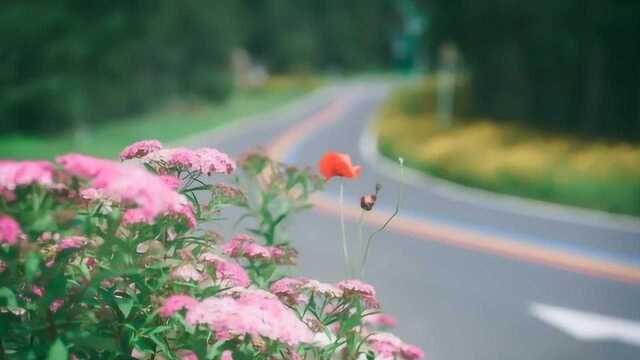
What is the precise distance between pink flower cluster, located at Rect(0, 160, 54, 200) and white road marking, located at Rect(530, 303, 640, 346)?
6393 millimetres

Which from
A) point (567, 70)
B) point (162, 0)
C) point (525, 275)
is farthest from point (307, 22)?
point (525, 275)

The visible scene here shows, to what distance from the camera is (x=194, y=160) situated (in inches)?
124

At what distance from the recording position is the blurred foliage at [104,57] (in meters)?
30.3

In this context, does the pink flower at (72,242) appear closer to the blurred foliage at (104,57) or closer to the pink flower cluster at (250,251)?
the pink flower cluster at (250,251)

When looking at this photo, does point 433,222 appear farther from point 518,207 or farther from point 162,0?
point 162,0

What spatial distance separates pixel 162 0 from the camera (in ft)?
120

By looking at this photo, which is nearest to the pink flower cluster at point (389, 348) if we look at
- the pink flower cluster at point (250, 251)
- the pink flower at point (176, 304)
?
the pink flower cluster at point (250, 251)

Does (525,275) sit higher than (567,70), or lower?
higher

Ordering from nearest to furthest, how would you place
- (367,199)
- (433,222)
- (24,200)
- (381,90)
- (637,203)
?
(24,200)
(367,199)
(433,222)
(637,203)
(381,90)

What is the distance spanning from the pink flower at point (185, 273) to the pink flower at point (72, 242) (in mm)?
298

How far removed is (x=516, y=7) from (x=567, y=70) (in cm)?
231

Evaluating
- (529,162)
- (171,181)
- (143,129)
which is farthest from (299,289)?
(143,129)

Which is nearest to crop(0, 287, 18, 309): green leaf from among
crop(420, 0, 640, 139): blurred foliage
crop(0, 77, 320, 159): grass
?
crop(0, 77, 320, 159): grass

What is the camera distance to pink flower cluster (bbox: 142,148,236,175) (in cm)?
315
